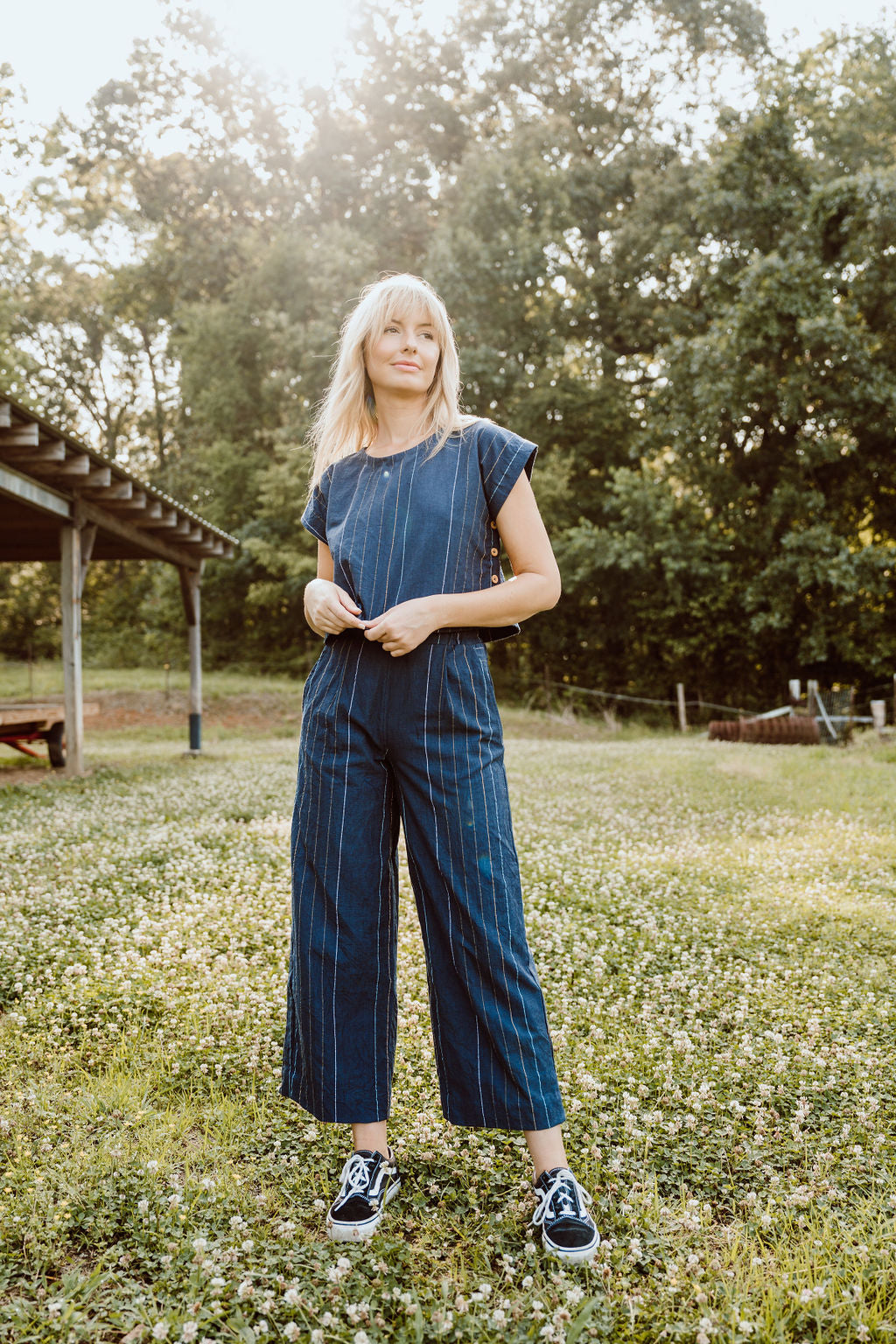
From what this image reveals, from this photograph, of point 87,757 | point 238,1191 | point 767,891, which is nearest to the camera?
point 238,1191

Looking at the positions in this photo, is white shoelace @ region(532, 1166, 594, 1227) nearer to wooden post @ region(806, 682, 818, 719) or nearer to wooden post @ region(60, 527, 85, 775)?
wooden post @ region(60, 527, 85, 775)

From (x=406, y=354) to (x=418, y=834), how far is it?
1.10 m

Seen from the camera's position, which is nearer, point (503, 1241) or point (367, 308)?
point (503, 1241)

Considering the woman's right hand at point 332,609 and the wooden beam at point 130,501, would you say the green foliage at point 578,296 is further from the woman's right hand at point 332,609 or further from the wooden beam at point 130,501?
the woman's right hand at point 332,609

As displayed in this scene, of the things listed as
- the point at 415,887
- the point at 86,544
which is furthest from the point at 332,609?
the point at 86,544

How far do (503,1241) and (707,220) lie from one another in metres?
22.1

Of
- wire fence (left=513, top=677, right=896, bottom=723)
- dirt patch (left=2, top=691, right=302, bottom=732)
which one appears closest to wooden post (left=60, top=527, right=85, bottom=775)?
dirt patch (left=2, top=691, right=302, bottom=732)

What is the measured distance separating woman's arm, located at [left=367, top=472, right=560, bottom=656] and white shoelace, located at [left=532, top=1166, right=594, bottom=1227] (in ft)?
3.81

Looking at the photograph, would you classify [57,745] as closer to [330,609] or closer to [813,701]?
[330,609]

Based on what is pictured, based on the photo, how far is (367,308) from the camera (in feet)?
7.48

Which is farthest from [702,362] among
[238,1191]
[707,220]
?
[238,1191]

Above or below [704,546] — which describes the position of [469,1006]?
below

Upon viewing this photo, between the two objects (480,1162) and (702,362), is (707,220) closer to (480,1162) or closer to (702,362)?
(702,362)

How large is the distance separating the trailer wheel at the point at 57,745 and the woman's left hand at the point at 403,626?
34.5 ft
